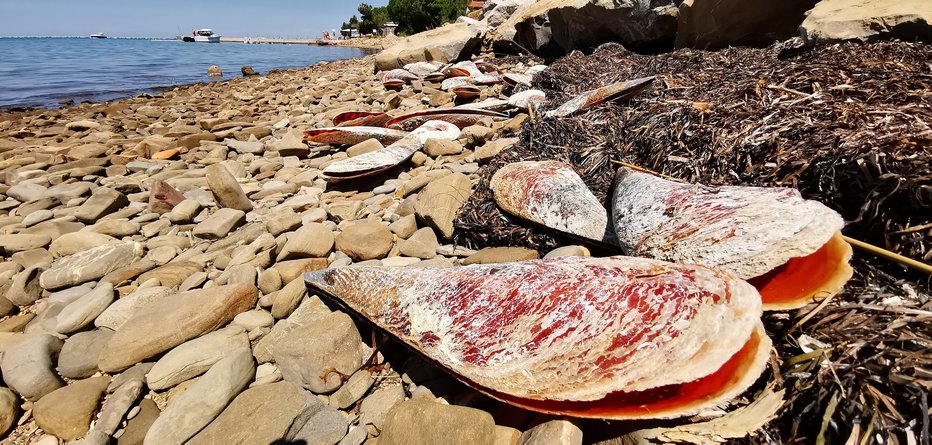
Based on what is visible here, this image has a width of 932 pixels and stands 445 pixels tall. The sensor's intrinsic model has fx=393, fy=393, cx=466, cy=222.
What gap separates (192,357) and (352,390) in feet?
2.95

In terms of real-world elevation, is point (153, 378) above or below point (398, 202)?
below

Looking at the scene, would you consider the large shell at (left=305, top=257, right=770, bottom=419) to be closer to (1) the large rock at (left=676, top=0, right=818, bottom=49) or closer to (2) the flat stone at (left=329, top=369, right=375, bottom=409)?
(2) the flat stone at (left=329, top=369, right=375, bottom=409)

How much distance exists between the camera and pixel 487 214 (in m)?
2.83

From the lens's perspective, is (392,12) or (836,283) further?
(392,12)

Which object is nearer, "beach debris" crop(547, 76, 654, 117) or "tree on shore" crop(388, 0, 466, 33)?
"beach debris" crop(547, 76, 654, 117)

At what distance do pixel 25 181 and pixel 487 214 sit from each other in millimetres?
6170

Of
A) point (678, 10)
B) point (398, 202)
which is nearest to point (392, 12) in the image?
point (678, 10)

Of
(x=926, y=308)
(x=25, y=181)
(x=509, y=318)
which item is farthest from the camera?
(x=25, y=181)

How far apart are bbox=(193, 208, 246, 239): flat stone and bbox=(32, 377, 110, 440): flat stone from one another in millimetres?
1730

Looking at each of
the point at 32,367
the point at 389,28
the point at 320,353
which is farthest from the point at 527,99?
the point at 389,28

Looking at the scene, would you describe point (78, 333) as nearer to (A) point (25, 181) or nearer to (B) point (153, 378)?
(B) point (153, 378)

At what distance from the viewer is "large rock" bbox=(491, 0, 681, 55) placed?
8.48 meters

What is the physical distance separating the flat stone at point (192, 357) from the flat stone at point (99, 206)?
2905 millimetres

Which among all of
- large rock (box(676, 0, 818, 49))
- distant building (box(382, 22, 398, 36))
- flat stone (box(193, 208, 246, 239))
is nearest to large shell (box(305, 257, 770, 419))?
flat stone (box(193, 208, 246, 239))
